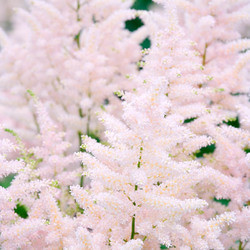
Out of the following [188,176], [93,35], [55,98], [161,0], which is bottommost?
[55,98]

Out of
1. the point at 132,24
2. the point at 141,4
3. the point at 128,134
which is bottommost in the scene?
the point at 132,24

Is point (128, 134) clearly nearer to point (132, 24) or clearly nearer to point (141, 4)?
point (132, 24)

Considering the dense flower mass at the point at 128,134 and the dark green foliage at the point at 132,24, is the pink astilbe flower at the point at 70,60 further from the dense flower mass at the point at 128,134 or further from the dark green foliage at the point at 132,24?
the dark green foliage at the point at 132,24

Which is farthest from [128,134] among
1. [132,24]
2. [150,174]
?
[132,24]

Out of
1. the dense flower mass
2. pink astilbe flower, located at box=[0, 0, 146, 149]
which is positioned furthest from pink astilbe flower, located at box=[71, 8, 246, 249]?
pink astilbe flower, located at box=[0, 0, 146, 149]

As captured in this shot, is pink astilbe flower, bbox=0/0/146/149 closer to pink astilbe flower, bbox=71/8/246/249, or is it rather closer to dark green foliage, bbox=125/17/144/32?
pink astilbe flower, bbox=71/8/246/249

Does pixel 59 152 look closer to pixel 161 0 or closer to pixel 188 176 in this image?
pixel 188 176

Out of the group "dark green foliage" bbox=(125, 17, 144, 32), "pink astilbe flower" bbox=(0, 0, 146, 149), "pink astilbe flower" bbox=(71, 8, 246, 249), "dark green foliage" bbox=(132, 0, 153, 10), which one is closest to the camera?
"pink astilbe flower" bbox=(71, 8, 246, 249)

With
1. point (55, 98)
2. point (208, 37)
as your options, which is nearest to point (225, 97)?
point (208, 37)
